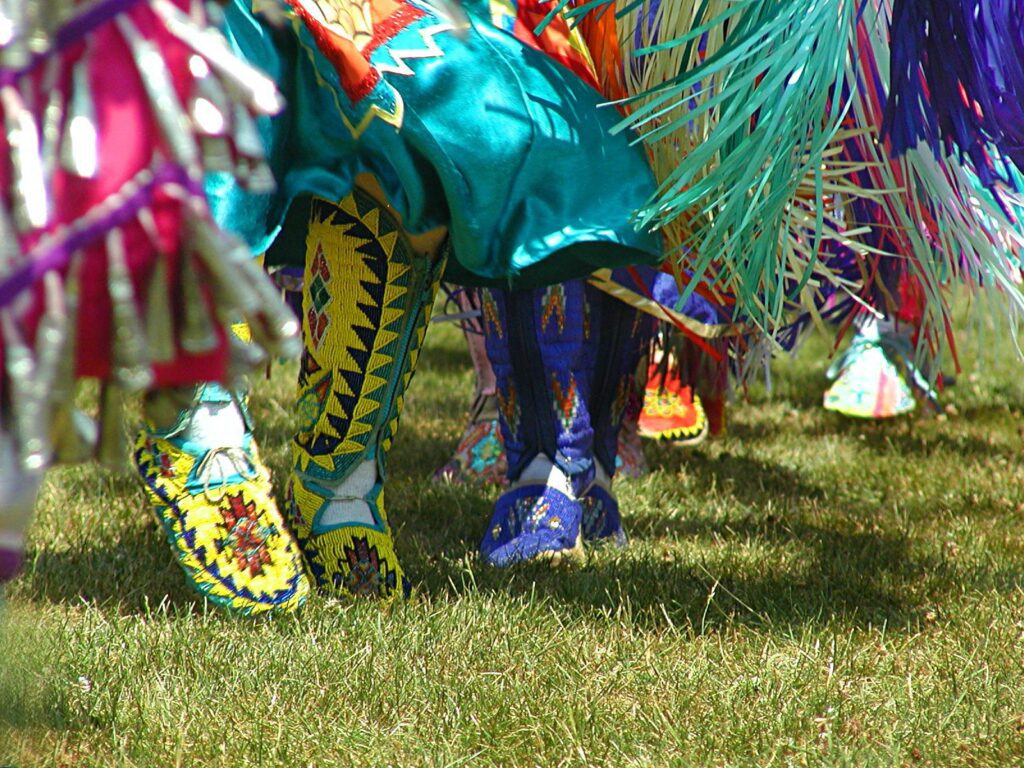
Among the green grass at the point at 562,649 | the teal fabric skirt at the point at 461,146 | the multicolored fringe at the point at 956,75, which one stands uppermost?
the multicolored fringe at the point at 956,75

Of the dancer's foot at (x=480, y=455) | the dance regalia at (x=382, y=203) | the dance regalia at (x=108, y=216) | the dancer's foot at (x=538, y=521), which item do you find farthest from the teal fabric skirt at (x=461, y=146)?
the dancer's foot at (x=480, y=455)

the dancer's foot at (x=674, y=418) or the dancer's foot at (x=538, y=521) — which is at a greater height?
the dancer's foot at (x=674, y=418)

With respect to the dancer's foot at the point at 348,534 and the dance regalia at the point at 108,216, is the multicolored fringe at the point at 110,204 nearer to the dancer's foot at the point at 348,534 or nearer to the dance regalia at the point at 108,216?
the dance regalia at the point at 108,216

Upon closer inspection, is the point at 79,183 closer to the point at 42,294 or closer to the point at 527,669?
the point at 42,294

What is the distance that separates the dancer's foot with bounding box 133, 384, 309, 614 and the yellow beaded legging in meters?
0.08

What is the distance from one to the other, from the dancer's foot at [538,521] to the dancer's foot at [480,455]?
523 millimetres

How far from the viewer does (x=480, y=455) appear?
249 cm

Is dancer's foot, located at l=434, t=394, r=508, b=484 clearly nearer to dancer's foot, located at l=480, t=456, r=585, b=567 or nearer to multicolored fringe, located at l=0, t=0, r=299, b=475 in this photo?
dancer's foot, located at l=480, t=456, r=585, b=567

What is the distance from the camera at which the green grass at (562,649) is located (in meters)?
1.25

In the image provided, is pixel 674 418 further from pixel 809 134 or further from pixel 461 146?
pixel 461 146

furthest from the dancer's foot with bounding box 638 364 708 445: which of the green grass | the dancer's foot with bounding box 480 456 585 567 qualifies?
the dancer's foot with bounding box 480 456 585 567

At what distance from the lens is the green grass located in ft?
4.10

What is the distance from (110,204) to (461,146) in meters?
0.70

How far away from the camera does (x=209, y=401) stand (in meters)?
1.49
